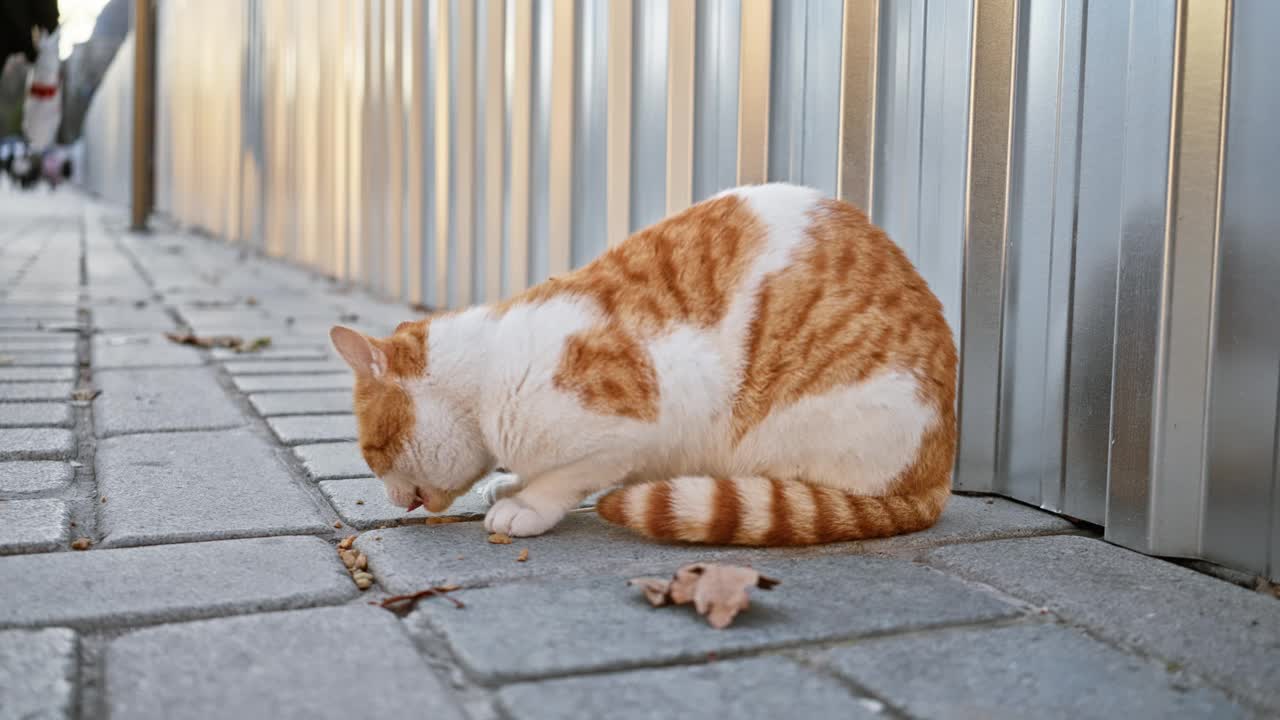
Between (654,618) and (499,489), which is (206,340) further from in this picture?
(654,618)

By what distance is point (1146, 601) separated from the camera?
191cm

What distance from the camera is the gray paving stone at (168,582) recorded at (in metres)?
1.74

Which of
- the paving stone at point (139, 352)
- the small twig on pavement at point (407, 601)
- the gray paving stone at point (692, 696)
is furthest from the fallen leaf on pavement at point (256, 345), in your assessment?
the gray paving stone at point (692, 696)

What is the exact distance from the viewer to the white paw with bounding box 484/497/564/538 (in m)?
2.23

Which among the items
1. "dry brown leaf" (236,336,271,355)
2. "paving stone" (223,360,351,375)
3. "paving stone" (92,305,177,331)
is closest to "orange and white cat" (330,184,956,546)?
"paving stone" (223,360,351,375)

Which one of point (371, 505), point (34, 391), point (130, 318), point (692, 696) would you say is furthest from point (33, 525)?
Answer: point (130, 318)

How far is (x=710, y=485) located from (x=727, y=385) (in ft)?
0.69

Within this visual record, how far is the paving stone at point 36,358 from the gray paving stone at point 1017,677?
137 inches

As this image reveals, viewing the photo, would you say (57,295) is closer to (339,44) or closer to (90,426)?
(339,44)

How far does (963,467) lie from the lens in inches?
109

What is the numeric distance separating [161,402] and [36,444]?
0.69 metres

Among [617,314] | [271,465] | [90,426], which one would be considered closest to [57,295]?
[90,426]

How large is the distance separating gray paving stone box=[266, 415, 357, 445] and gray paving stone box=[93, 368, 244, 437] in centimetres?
14

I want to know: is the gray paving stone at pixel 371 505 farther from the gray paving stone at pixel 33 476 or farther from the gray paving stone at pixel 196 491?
the gray paving stone at pixel 33 476
